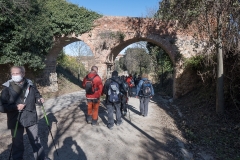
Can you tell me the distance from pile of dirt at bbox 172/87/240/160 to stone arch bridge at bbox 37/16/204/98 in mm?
4042

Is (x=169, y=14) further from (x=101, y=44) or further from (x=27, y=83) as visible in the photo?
(x=27, y=83)

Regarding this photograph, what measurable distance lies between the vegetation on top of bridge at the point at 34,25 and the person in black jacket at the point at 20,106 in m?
5.05

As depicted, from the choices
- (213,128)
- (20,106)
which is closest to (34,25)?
(20,106)

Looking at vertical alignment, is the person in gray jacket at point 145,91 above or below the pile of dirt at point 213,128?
above

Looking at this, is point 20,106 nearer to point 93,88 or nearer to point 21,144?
point 21,144

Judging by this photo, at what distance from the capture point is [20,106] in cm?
299

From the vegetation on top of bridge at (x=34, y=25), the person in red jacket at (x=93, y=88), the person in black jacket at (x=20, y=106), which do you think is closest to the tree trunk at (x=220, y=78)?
the person in red jacket at (x=93, y=88)

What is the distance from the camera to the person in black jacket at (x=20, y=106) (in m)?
3.08

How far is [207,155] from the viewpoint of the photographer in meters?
4.31

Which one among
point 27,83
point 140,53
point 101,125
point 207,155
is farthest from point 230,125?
point 140,53

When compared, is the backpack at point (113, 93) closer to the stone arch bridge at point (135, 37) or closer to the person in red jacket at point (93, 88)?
the person in red jacket at point (93, 88)

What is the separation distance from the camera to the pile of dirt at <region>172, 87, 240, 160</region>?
4.50m

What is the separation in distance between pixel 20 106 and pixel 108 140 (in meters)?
2.46

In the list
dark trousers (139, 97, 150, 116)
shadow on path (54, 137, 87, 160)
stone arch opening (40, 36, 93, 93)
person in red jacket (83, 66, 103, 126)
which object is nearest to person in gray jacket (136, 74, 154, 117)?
dark trousers (139, 97, 150, 116)
